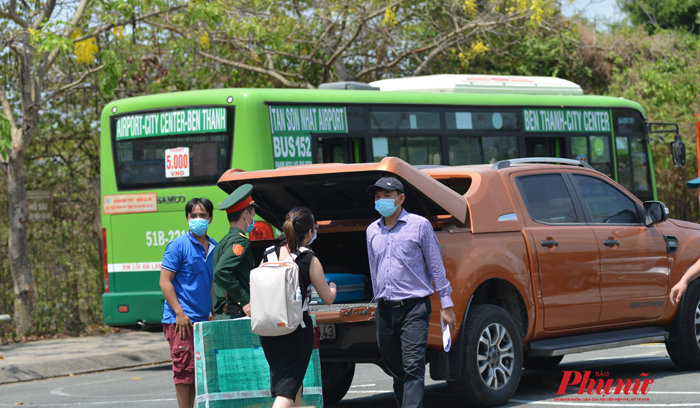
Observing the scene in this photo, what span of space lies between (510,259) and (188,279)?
8.26 ft

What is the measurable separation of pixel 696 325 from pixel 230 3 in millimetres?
11461

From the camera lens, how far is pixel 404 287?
605 centimetres

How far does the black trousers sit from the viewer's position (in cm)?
600

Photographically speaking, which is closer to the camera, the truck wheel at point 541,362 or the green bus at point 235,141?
the truck wheel at point 541,362

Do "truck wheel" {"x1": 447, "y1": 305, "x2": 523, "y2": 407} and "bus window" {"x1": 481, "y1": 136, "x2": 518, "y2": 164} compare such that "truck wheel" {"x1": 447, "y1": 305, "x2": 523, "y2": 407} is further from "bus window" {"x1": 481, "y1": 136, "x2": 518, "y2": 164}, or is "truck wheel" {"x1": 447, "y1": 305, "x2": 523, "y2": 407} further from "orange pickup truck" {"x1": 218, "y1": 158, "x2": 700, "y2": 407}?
"bus window" {"x1": 481, "y1": 136, "x2": 518, "y2": 164}

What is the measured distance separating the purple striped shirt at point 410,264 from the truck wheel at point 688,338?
3.55 m

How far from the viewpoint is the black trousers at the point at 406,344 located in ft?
19.7

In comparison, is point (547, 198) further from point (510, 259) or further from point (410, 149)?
point (410, 149)

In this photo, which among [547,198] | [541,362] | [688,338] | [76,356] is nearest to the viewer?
[547,198]

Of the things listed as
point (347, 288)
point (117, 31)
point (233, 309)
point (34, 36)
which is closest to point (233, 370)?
point (233, 309)

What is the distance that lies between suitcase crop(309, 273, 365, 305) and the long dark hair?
5.25 feet

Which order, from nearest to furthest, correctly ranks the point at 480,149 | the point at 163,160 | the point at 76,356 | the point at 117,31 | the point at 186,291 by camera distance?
the point at 186,291 → the point at 163,160 → the point at 76,356 → the point at 480,149 → the point at 117,31

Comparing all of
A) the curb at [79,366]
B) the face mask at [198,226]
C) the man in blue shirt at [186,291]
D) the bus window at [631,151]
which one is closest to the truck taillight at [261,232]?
the curb at [79,366]

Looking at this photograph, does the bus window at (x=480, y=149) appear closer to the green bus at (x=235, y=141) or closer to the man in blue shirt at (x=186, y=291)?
the green bus at (x=235, y=141)
